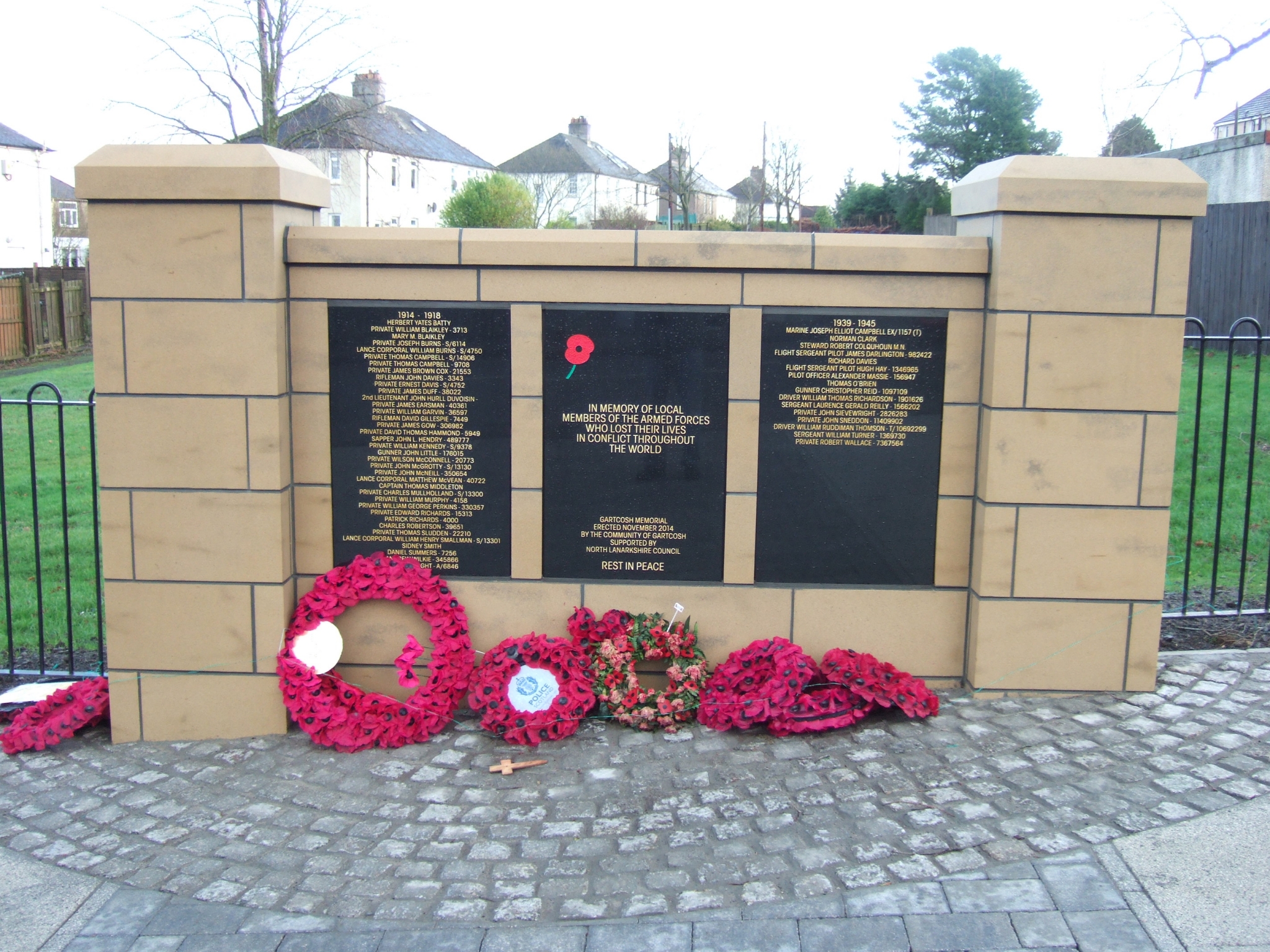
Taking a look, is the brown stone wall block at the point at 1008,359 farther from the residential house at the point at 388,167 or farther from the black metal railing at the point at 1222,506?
the residential house at the point at 388,167

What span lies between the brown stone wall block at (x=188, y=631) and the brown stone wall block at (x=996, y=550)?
11.5 ft

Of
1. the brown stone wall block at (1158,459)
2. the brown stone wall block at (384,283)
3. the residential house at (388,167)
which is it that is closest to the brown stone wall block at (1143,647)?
the brown stone wall block at (1158,459)

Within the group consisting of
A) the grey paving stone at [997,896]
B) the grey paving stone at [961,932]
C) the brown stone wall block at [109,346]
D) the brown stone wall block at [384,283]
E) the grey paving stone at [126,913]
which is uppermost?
the brown stone wall block at [384,283]

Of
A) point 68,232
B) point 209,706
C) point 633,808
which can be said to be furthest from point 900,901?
point 68,232

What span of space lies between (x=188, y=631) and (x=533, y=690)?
1.68 m

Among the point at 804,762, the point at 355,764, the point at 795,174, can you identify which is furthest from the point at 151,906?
the point at 795,174

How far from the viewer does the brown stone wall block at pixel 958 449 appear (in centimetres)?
519

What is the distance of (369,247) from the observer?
16.5 ft

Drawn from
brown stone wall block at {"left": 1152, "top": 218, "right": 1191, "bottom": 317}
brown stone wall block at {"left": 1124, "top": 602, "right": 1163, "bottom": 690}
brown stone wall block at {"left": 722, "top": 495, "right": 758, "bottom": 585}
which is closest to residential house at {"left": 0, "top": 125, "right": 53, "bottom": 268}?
brown stone wall block at {"left": 722, "top": 495, "right": 758, "bottom": 585}

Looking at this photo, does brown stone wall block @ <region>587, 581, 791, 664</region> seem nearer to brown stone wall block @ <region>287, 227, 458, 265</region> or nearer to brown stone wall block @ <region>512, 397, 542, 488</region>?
brown stone wall block @ <region>512, 397, 542, 488</region>

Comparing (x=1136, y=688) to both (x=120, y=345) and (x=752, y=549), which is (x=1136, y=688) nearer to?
(x=752, y=549)

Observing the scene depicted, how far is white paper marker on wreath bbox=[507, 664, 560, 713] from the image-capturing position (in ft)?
16.1

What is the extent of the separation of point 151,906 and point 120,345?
2.52 metres

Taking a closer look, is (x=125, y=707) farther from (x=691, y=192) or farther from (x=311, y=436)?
(x=691, y=192)
